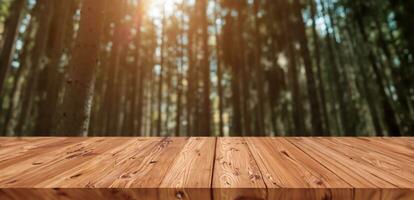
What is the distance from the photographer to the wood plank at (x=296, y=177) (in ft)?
2.21

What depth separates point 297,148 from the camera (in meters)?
1.19

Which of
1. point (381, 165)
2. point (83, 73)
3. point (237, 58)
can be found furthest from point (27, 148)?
point (237, 58)

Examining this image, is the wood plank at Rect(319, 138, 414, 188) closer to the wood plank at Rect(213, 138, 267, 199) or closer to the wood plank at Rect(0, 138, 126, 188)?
the wood plank at Rect(213, 138, 267, 199)

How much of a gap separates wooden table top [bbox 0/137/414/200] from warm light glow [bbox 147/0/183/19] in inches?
363

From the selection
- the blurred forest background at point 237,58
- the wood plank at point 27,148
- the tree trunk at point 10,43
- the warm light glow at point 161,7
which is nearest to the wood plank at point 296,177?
the wood plank at point 27,148

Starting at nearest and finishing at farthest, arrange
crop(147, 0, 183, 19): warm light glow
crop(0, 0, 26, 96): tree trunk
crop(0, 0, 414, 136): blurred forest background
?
1. crop(0, 0, 26, 96): tree trunk
2. crop(0, 0, 414, 136): blurred forest background
3. crop(147, 0, 183, 19): warm light glow

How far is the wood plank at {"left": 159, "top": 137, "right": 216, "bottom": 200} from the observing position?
2.21 feet

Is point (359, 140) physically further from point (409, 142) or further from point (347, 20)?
point (347, 20)

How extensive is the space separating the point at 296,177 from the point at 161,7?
33.8ft

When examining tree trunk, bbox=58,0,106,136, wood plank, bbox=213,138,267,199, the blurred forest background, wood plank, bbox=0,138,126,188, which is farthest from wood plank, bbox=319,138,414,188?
the blurred forest background

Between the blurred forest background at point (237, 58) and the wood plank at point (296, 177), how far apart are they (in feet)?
15.9

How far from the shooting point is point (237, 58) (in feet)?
30.5

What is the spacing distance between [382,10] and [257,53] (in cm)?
342

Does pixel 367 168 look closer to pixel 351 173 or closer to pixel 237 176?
pixel 351 173
